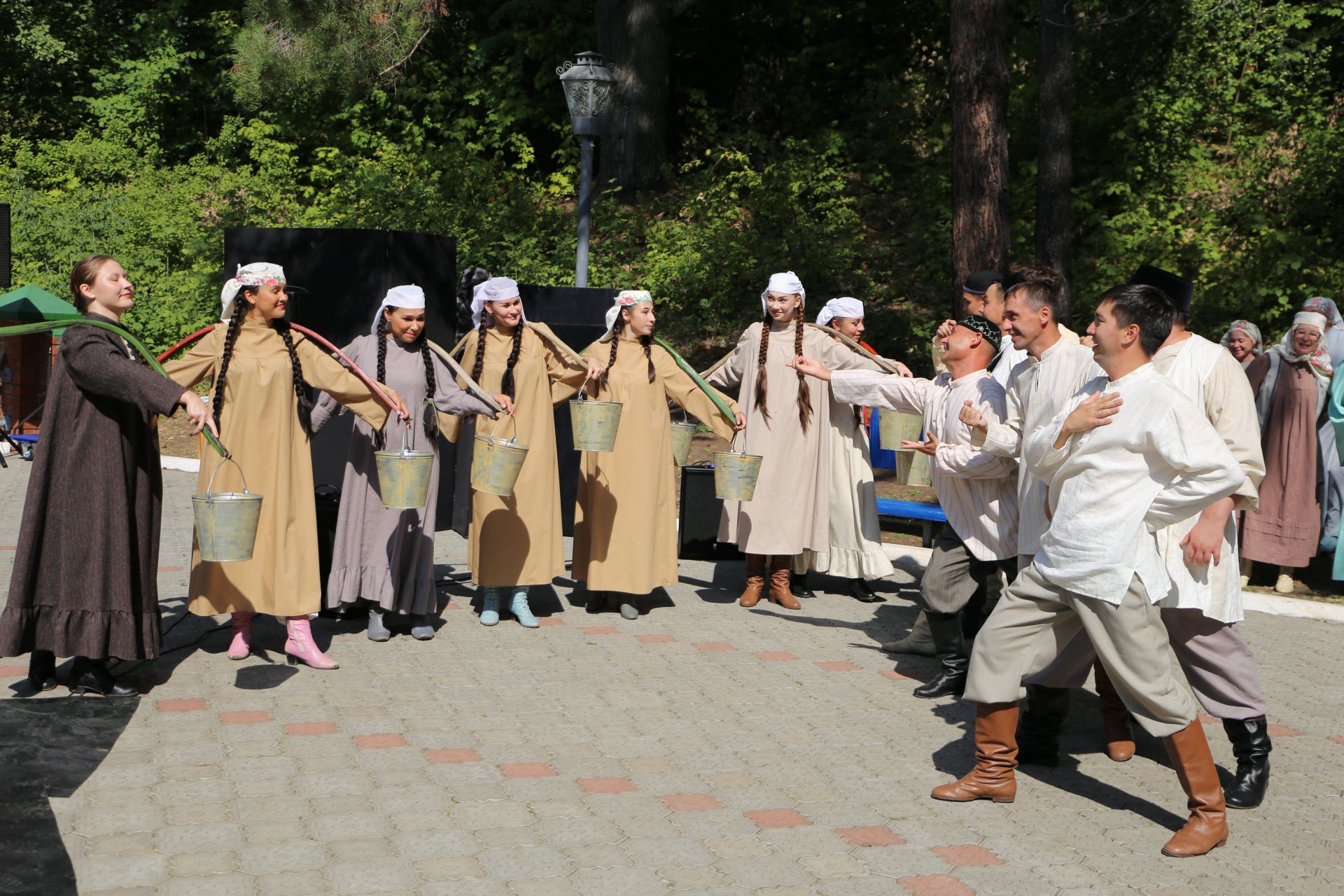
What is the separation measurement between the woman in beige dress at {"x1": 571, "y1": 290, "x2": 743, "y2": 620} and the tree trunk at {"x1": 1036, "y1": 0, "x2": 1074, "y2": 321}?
8487 millimetres

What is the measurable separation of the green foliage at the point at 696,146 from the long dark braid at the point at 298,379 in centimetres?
1158

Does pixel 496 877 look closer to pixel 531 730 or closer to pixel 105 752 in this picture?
pixel 531 730

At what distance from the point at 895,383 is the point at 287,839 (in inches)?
157

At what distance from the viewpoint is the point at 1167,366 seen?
5258 millimetres

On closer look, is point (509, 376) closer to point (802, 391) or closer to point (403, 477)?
point (403, 477)

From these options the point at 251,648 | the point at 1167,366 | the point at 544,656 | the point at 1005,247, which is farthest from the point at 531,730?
the point at 1005,247

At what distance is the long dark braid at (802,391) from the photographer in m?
8.88

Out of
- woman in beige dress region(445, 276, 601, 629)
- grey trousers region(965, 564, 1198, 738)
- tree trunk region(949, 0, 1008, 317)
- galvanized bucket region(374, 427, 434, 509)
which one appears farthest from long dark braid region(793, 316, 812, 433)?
tree trunk region(949, 0, 1008, 317)

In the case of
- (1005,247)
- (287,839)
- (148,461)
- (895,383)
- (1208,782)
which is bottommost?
(287,839)

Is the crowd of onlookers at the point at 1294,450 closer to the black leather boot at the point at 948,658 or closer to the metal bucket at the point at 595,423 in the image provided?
the black leather boot at the point at 948,658

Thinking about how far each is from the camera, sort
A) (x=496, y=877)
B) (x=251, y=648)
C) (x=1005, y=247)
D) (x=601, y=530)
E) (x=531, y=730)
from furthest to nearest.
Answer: (x=1005, y=247)
(x=601, y=530)
(x=251, y=648)
(x=531, y=730)
(x=496, y=877)

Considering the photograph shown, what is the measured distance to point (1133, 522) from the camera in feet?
15.8

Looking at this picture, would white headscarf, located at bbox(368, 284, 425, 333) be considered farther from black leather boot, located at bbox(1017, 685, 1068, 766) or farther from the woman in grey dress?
black leather boot, located at bbox(1017, 685, 1068, 766)

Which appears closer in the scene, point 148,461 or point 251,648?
point 148,461
